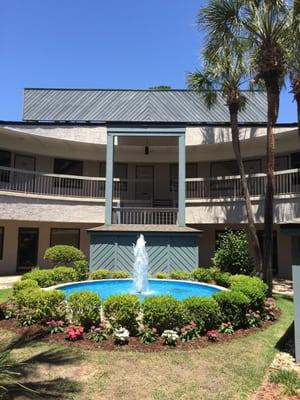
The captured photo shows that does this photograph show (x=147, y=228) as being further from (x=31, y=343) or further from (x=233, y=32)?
(x=31, y=343)

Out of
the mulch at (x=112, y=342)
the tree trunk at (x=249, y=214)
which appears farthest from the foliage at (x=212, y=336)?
the tree trunk at (x=249, y=214)

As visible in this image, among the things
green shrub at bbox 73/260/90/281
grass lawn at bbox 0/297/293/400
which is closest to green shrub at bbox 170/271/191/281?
green shrub at bbox 73/260/90/281

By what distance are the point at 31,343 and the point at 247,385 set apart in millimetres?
4384

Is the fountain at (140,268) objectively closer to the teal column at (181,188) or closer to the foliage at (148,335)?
the teal column at (181,188)

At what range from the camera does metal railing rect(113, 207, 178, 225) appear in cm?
1986

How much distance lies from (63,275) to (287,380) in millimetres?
10138

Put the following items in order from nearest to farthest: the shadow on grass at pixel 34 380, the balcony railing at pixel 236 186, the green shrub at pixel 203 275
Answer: the shadow on grass at pixel 34 380, the green shrub at pixel 203 275, the balcony railing at pixel 236 186

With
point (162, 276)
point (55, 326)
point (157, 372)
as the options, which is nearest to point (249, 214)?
point (162, 276)

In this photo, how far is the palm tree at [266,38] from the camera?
12.6 m

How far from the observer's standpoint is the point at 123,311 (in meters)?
8.34

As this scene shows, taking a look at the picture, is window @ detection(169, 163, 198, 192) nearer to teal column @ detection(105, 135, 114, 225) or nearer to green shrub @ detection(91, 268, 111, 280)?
teal column @ detection(105, 135, 114, 225)

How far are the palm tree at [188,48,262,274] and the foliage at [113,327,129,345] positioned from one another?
751 centimetres

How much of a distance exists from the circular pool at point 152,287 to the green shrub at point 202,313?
4.16m

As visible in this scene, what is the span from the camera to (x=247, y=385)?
605 centimetres
